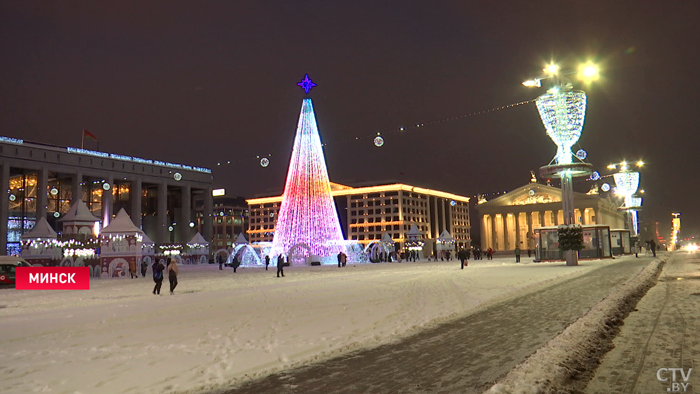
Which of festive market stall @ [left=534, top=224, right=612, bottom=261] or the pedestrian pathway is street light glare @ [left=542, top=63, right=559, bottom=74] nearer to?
festive market stall @ [left=534, top=224, right=612, bottom=261]

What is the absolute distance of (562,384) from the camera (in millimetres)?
5688

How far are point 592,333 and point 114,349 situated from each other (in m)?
8.26

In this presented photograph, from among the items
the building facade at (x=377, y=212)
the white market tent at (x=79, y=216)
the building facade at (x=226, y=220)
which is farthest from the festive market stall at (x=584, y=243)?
the building facade at (x=226, y=220)

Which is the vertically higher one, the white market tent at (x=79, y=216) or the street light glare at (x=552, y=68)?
the street light glare at (x=552, y=68)

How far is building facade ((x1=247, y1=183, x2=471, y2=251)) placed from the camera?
121875 mm

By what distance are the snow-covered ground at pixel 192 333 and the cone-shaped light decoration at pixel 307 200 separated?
66.6 feet

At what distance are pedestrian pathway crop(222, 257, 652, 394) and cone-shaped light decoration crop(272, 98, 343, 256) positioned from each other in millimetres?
26877

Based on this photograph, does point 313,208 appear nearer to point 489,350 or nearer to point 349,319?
point 349,319

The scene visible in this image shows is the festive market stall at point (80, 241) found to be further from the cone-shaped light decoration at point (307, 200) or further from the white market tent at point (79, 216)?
the cone-shaped light decoration at point (307, 200)

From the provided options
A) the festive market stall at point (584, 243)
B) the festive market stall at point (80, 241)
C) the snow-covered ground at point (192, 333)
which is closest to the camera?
the snow-covered ground at point (192, 333)

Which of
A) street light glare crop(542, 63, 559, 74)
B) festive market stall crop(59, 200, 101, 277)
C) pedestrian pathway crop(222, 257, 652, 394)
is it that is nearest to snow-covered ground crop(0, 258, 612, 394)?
pedestrian pathway crop(222, 257, 652, 394)

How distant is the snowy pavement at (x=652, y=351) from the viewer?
579 centimetres

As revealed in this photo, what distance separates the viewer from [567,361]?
255 inches

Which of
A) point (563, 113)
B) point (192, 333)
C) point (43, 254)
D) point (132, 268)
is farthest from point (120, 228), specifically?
point (563, 113)
